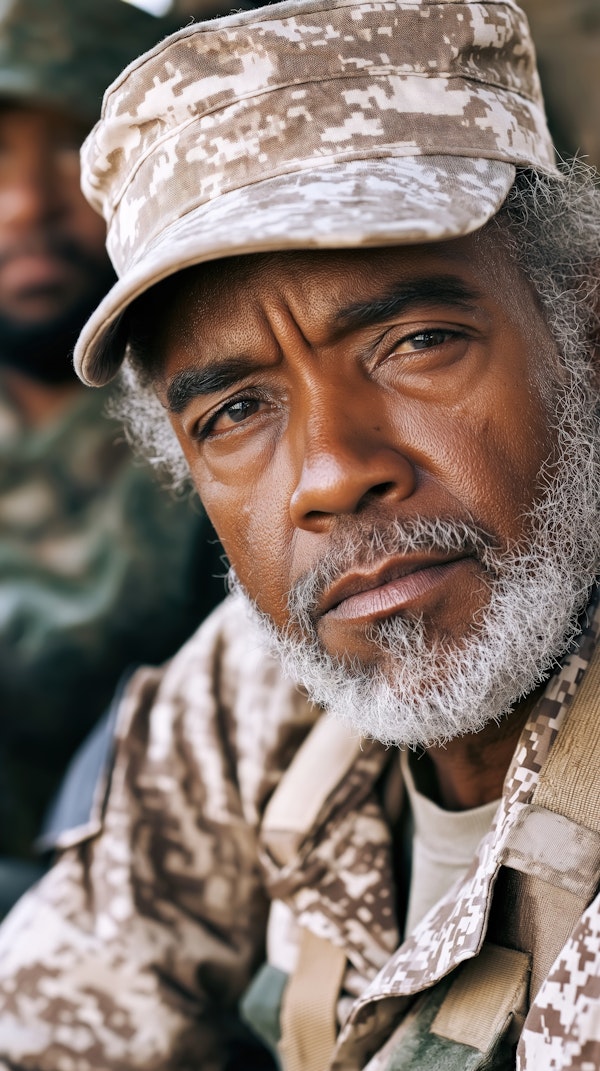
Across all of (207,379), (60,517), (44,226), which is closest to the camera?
(207,379)

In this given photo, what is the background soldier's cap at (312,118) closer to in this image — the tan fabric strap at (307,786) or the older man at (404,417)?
the older man at (404,417)

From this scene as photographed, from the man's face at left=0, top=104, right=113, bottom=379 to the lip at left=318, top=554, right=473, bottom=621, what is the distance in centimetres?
198

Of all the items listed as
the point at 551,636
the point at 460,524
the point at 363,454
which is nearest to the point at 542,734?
the point at 551,636

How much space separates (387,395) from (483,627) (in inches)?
14.4

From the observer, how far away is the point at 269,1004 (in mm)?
1952

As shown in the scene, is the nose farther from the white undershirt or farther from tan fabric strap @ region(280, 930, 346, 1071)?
tan fabric strap @ region(280, 930, 346, 1071)

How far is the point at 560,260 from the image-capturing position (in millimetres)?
1773

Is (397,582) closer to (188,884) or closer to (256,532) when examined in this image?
(256,532)

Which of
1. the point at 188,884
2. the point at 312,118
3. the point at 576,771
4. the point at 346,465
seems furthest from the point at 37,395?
the point at 576,771

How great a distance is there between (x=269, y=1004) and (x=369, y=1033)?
0.34 metres

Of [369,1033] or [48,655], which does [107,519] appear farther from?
[369,1033]

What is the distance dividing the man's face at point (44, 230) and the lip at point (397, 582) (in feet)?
6.51

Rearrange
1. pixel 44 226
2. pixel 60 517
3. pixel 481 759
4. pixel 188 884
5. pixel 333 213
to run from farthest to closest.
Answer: pixel 60 517 < pixel 44 226 < pixel 188 884 < pixel 481 759 < pixel 333 213

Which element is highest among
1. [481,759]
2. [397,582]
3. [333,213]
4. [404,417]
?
[333,213]
